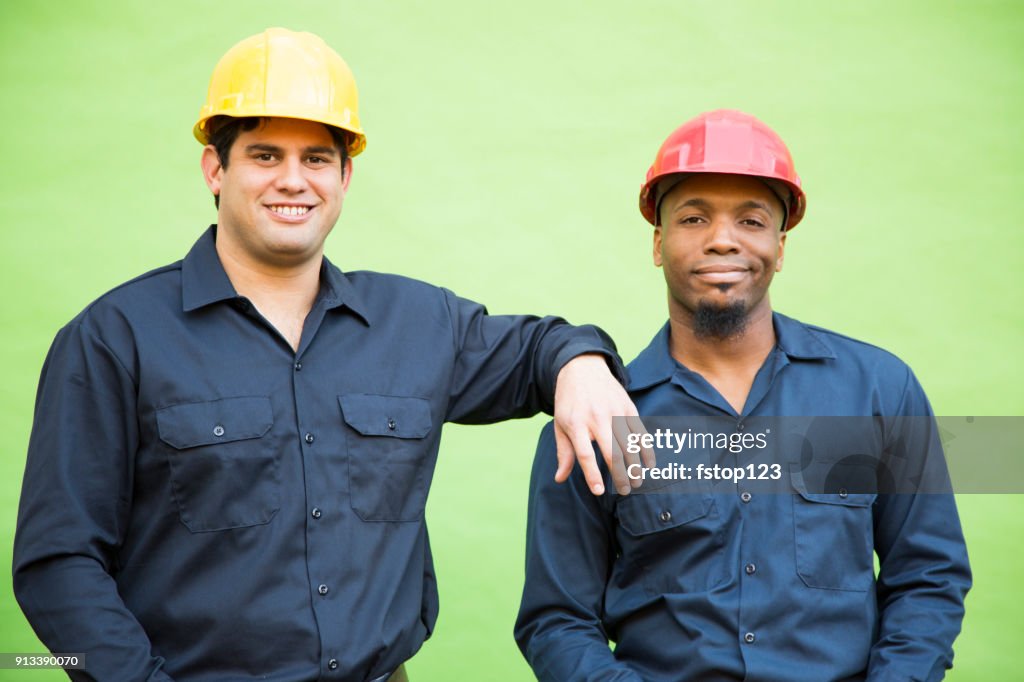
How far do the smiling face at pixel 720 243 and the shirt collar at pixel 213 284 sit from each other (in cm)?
67

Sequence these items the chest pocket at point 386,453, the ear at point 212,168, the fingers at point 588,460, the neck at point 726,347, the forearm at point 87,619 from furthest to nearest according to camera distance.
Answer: the neck at point 726,347 → the ear at point 212,168 → the chest pocket at point 386,453 → the fingers at point 588,460 → the forearm at point 87,619

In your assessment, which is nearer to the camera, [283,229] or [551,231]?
[283,229]

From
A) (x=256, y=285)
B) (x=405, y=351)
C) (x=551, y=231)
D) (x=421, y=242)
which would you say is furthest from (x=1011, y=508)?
(x=256, y=285)

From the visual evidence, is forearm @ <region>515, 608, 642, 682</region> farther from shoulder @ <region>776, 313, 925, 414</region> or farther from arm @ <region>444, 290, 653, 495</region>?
shoulder @ <region>776, 313, 925, 414</region>

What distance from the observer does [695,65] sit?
4656 millimetres

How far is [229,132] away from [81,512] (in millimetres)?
817

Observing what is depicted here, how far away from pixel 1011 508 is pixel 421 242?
1983 millimetres

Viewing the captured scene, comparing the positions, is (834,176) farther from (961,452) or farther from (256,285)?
(256,285)

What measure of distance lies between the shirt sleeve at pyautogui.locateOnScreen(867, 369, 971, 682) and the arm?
24.8 inches

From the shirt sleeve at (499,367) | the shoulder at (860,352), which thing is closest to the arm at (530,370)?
the shirt sleeve at (499,367)

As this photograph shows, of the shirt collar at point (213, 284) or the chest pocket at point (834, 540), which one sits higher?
the shirt collar at point (213, 284)

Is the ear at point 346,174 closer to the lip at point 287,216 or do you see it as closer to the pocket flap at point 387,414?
the lip at point 287,216

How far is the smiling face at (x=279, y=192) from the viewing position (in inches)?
114

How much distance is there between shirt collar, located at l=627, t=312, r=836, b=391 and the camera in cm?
315
